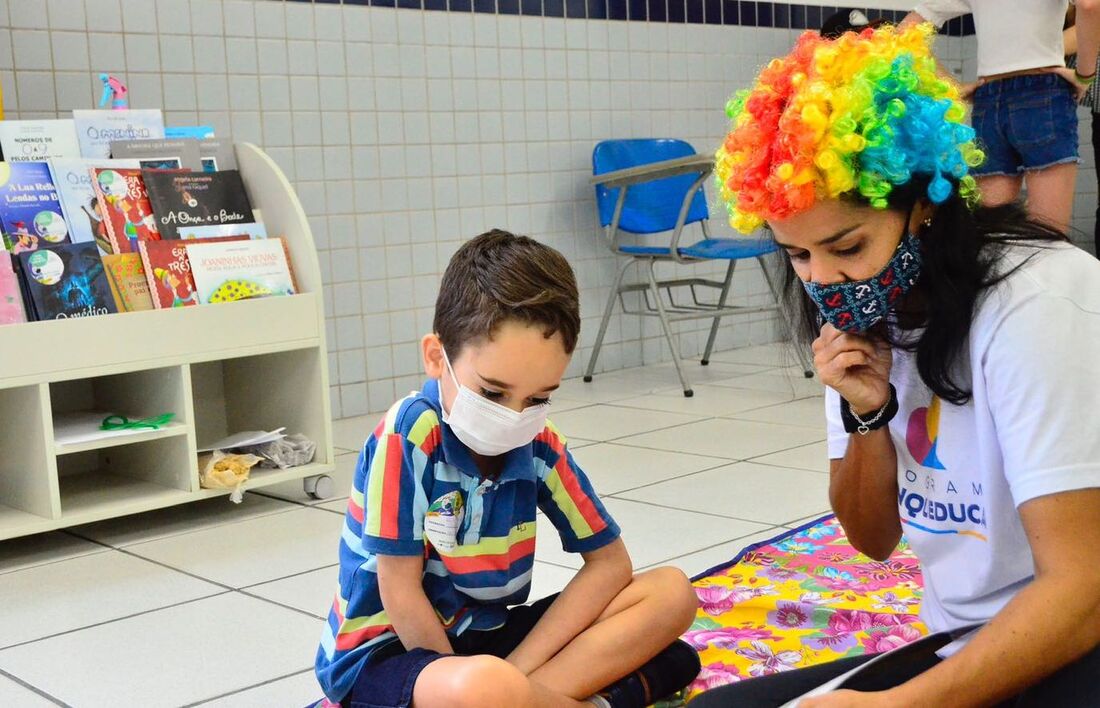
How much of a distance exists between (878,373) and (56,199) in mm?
2125

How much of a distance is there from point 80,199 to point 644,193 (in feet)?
7.82

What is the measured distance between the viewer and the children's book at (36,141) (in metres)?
2.81

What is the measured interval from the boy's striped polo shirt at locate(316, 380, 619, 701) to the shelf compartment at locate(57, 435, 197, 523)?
131cm

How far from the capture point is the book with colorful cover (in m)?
2.82

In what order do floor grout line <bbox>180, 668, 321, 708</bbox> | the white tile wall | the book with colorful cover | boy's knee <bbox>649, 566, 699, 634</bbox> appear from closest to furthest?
boy's knee <bbox>649, 566, 699, 634</bbox> < floor grout line <bbox>180, 668, 321, 708</bbox> < the book with colorful cover < the white tile wall

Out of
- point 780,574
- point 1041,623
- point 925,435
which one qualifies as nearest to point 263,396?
point 780,574

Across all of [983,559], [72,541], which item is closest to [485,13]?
[72,541]

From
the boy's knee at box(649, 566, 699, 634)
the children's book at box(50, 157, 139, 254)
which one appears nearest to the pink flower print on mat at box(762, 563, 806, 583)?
the boy's knee at box(649, 566, 699, 634)

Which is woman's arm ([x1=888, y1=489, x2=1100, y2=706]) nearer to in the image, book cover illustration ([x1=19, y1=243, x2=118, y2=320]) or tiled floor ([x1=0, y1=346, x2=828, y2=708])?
tiled floor ([x1=0, y1=346, x2=828, y2=708])

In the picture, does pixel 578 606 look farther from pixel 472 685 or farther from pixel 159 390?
pixel 159 390

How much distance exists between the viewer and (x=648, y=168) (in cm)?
417

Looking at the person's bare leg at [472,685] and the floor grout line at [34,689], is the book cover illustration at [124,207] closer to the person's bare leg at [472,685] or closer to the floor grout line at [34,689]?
the floor grout line at [34,689]

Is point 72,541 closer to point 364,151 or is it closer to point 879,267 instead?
point 364,151

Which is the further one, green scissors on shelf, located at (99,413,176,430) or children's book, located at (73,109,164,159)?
children's book, located at (73,109,164,159)
